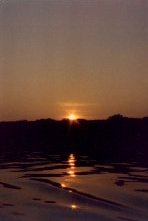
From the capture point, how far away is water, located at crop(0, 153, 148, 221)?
203 inches

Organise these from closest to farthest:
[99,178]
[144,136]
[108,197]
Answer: [108,197]
[99,178]
[144,136]

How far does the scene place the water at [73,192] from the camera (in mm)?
5160

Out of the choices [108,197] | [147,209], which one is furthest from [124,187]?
[147,209]

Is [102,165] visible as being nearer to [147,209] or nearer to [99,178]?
[99,178]

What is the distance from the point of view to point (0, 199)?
20.0 ft

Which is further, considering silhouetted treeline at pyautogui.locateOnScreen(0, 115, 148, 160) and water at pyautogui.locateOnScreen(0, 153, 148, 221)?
silhouetted treeline at pyautogui.locateOnScreen(0, 115, 148, 160)

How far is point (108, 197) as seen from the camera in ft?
20.8

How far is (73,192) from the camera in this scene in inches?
264

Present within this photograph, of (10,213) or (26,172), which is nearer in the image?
(10,213)

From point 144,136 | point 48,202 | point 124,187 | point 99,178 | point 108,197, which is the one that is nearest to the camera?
point 48,202

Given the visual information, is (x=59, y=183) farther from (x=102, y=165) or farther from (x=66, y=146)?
(x=66, y=146)

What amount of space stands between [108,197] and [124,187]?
96 cm

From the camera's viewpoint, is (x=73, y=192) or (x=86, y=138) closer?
(x=73, y=192)

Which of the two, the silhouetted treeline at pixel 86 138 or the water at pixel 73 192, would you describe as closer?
the water at pixel 73 192
